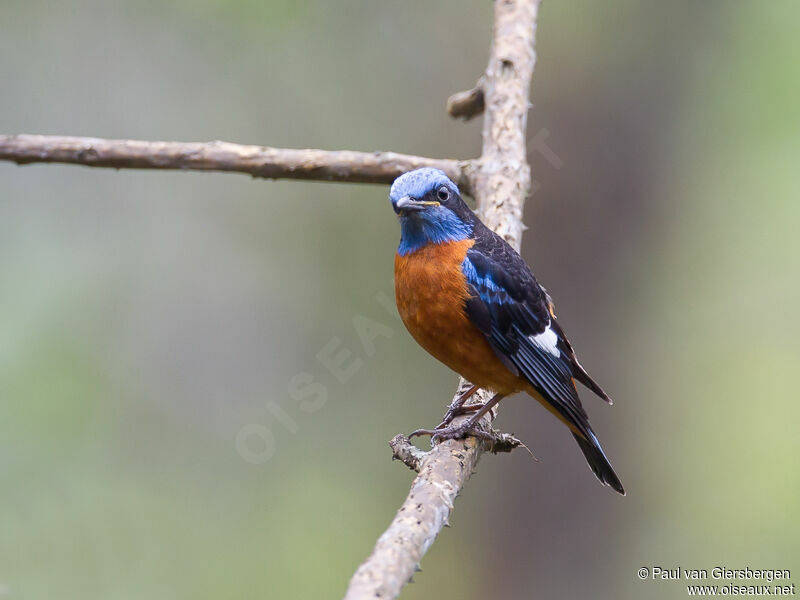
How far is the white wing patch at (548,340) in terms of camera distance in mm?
4121

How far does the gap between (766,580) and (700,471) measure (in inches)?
76.7

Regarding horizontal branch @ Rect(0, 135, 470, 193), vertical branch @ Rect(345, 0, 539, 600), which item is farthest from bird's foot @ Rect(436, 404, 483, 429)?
horizontal branch @ Rect(0, 135, 470, 193)

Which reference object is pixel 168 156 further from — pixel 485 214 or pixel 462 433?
pixel 462 433

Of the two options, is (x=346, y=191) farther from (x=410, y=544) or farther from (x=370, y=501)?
(x=410, y=544)

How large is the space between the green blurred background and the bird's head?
359cm

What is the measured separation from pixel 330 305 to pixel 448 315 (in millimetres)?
4908

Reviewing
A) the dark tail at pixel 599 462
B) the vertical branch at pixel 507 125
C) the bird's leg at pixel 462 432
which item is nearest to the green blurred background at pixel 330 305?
the vertical branch at pixel 507 125

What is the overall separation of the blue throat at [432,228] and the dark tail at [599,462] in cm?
117

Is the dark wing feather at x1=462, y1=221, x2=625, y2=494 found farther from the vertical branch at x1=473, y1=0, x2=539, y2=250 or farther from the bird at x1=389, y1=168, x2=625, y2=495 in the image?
the vertical branch at x1=473, y1=0, x2=539, y2=250

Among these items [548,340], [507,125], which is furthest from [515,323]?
[507,125]

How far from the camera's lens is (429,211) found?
4020 millimetres

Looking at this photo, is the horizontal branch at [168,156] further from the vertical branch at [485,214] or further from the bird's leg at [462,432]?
the bird's leg at [462,432]

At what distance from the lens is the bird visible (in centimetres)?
396

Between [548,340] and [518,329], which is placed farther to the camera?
[548,340]
